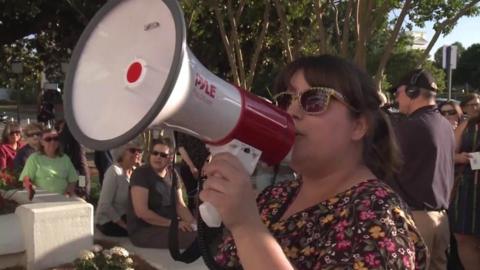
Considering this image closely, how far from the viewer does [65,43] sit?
17.8m

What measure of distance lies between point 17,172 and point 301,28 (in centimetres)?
728

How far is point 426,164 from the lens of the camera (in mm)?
3834

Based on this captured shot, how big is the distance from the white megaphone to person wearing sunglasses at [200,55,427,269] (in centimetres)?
8

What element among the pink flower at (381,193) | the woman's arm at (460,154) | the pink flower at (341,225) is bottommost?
the woman's arm at (460,154)

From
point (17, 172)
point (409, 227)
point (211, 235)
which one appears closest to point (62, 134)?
point (17, 172)

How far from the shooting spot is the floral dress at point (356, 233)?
3.85 ft

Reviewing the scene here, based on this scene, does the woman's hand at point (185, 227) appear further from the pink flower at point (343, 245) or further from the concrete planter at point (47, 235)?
the pink flower at point (343, 245)

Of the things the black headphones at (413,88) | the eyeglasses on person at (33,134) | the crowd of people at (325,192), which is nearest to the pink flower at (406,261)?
the crowd of people at (325,192)

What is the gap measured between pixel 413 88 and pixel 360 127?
2776mm

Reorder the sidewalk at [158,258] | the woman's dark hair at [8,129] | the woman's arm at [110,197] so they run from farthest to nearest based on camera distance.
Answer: the woman's dark hair at [8,129] < the woman's arm at [110,197] < the sidewalk at [158,258]

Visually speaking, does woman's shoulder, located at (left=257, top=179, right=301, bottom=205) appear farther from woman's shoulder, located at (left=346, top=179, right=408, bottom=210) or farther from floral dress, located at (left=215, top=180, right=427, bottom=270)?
woman's shoulder, located at (left=346, top=179, right=408, bottom=210)

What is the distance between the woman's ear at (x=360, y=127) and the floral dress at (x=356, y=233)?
15 centimetres

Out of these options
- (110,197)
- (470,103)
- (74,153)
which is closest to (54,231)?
(110,197)

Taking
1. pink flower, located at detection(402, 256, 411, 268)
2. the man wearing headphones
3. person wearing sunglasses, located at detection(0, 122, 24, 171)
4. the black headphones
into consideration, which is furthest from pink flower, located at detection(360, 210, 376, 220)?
person wearing sunglasses, located at detection(0, 122, 24, 171)
